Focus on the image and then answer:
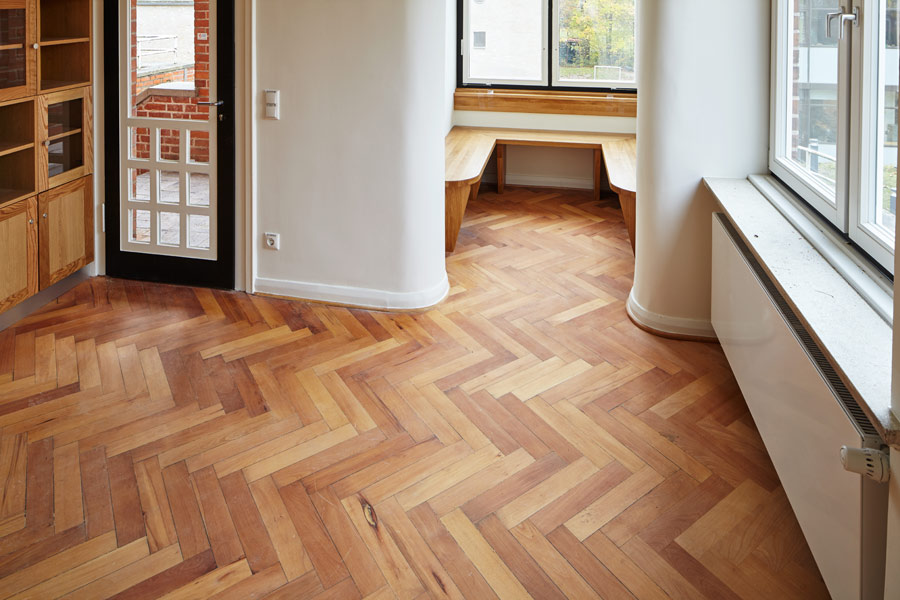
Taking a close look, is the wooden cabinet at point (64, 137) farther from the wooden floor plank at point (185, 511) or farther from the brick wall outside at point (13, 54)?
the wooden floor plank at point (185, 511)

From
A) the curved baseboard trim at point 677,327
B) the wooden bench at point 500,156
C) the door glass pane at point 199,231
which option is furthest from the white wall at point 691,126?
the door glass pane at point 199,231

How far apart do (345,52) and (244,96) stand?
1.97 feet

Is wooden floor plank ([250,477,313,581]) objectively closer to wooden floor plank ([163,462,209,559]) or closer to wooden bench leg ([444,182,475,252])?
wooden floor plank ([163,462,209,559])

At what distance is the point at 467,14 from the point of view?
6695 millimetres

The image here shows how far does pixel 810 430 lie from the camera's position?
1.87 meters

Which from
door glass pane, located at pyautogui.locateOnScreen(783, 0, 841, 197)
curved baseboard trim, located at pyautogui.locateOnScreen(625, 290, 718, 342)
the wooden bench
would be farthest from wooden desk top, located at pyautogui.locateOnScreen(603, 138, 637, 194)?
door glass pane, located at pyautogui.locateOnScreen(783, 0, 841, 197)

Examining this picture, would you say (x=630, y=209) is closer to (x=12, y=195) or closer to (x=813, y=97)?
(x=813, y=97)

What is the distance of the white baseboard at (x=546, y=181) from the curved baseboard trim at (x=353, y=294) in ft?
9.69

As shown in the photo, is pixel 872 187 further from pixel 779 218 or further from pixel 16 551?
pixel 16 551

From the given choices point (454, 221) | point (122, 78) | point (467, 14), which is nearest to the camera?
point (122, 78)

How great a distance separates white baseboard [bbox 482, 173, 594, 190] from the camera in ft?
22.3

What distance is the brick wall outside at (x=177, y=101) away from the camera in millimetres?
3947

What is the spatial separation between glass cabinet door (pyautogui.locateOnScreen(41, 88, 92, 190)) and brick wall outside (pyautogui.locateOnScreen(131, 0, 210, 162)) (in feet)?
0.84

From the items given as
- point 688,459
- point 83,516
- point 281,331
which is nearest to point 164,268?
point 281,331
